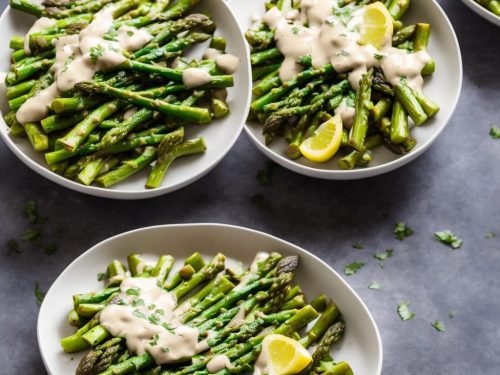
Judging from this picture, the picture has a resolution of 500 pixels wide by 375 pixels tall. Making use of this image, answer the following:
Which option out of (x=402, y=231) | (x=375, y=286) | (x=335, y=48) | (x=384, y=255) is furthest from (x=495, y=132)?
(x=375, y=286)

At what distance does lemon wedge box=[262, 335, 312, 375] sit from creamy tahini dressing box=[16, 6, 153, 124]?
2.12 metres

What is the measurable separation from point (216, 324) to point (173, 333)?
0.29 metres

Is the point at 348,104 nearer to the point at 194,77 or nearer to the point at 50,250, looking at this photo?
the point at 194,77

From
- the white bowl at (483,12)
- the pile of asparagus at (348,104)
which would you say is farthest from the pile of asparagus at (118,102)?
the white bowl at (483,12)

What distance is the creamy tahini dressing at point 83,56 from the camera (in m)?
5.88

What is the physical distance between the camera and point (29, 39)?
6090mm

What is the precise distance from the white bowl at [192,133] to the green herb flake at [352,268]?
118 centimetres

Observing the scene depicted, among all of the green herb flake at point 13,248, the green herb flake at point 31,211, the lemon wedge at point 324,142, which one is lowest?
the green herb flake at point 13,248

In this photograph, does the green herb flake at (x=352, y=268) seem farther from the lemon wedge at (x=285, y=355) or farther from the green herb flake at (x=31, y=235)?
the green herb flake at (x=31, y=235)

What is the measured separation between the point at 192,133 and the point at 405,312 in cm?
192

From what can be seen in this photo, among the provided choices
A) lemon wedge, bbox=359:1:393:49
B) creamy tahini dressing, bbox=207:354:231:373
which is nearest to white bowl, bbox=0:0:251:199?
lemon wedge, bbox=359:1:393:49

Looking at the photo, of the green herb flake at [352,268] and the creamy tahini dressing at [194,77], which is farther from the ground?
the creamy tahini dressing at [194,77]

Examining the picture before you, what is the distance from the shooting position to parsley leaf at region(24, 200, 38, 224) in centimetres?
628

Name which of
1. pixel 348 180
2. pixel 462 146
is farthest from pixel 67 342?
pixel 462 146
